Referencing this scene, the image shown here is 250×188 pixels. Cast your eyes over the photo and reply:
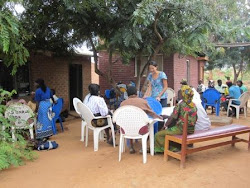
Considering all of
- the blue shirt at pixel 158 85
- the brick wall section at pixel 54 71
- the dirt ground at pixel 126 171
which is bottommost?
the dirt ground at pixel 126 171

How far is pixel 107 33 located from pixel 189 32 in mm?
2136

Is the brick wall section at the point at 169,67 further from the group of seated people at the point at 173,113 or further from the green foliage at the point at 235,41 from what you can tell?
the group of seated people at the point at 173,113

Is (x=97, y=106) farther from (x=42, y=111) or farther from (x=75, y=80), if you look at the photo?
(x=75, y=80)

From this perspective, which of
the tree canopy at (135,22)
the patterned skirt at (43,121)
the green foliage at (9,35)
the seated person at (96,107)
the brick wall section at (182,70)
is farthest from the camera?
the brick wall section at (182,70)

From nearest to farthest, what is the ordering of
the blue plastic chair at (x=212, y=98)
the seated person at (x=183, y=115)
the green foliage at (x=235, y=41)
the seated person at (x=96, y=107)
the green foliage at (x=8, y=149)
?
the green foliage at (x=8, y=149) → the seated person at (x=183, y=115) → the seated person at (x=96, y=107) → the blue plastic chair at (x=212, y=98) → the green foliage at (x=235, y=41)

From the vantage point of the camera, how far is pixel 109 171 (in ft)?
12.1

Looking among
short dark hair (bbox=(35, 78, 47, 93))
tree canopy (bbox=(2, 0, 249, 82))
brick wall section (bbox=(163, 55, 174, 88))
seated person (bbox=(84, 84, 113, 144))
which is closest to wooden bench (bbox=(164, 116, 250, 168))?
seated person (bbox=(84, 84, 113, 144))

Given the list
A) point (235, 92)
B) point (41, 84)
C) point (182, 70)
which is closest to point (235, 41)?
point (182, 70)

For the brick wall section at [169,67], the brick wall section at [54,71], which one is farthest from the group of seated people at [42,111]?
the brick wall section at [169,67]

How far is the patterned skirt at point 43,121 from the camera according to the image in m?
5.36

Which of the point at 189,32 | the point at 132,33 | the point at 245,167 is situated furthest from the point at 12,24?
the point at 245,167

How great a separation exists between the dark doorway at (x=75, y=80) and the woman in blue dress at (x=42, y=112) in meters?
6.04

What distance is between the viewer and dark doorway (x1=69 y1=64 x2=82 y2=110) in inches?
456

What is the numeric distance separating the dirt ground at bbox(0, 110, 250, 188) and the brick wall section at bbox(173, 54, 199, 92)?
5.43m
